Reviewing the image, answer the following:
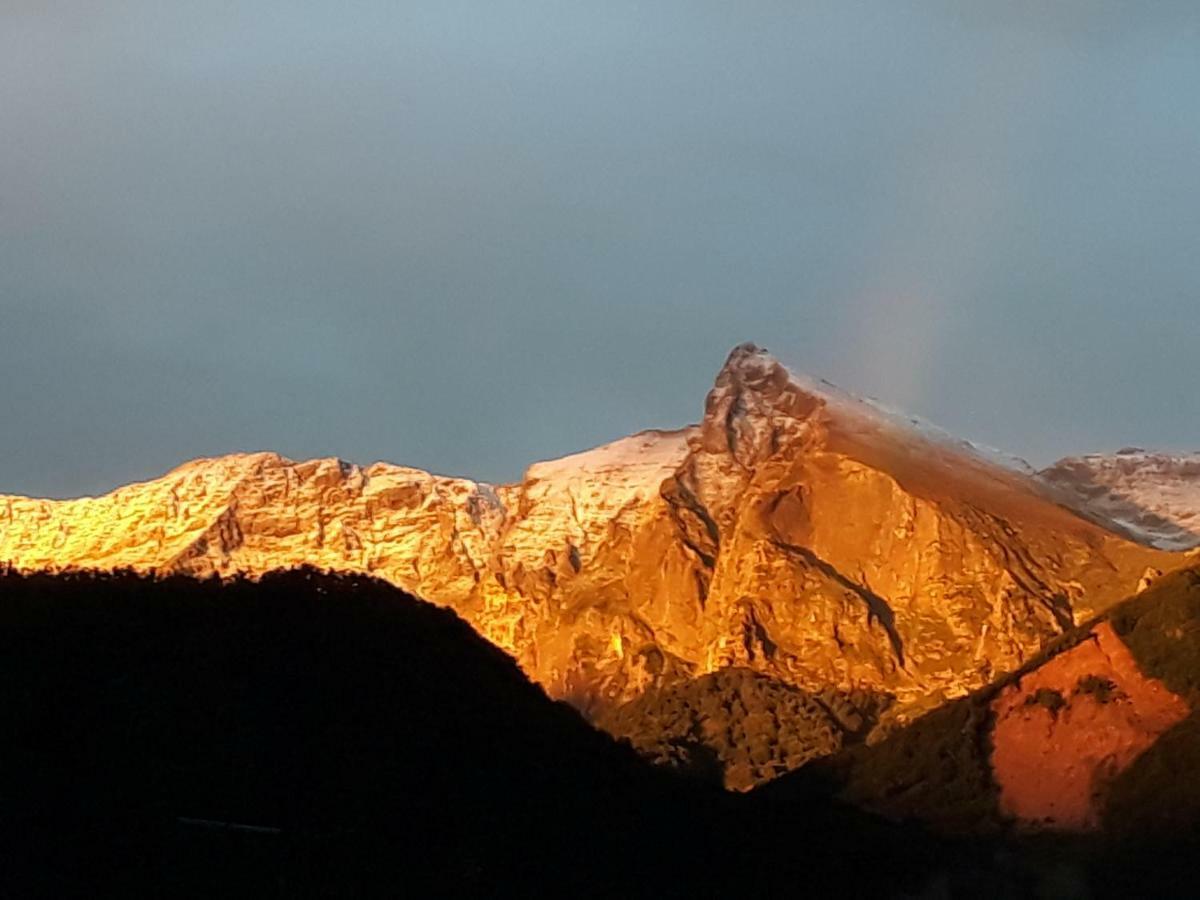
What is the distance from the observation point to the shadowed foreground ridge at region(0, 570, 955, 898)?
2772 centimetres

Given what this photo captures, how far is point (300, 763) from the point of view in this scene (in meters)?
32.4

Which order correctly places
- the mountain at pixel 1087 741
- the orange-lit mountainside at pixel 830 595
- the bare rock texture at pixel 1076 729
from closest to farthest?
the mountain at pixel 1087 741 < the bare rock texture at pixel 1076 729 < the orange-lit mountainside at pixel 830 595

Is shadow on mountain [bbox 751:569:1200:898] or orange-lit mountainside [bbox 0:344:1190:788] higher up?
orange-lit mountainside [bbox 0:344:1190:788]

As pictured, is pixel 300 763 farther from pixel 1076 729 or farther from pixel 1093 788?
pixel 1076 729

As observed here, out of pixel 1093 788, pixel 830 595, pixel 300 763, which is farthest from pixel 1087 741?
pixel 830 595

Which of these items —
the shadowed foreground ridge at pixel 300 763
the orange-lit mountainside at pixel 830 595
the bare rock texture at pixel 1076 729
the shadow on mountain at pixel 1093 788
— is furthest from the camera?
the orange-lit mountainside at pixel 830 595

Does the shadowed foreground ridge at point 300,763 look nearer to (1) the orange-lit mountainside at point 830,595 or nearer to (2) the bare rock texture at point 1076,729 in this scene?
(2) the bare rock texture at point 1076,729

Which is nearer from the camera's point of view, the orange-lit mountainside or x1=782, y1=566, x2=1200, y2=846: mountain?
x1=782, y1=566, x2=1200, y2=846: mountain

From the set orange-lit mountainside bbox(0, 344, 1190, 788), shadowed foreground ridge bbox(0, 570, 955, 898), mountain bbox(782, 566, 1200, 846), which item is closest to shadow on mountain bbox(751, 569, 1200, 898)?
mountain bbox(782, 566, 1200, 846)

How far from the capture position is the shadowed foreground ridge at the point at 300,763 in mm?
27719

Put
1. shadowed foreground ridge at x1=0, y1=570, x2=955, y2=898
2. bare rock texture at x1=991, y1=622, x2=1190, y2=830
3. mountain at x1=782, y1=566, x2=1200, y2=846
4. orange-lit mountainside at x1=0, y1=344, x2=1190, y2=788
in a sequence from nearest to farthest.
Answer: shadowed foreground ridge at x1=0, y1=570, x2=955, y2=898 < mountain at x1=782, y1=566, x2=1200, y2=846 < bare rock texture at x1=991, y1=622, x2=1190, y2=830 < orange-lit mountainside at x1=0, y1=344, x2=1190, y2=788

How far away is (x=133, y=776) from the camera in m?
29.1

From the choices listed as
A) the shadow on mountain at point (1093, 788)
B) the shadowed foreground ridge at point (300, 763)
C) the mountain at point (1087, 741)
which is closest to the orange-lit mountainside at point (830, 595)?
the shadow on mountain at point (1093, 788)

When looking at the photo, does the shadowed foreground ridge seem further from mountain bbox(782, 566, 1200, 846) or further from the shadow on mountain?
mountain bbox(782, 566, 1200, 846)
